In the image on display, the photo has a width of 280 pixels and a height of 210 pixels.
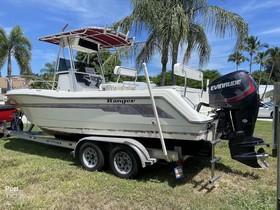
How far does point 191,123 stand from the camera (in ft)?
14.1

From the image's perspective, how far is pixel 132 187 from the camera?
14.3ft

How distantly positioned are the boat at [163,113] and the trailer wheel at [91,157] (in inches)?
11.2

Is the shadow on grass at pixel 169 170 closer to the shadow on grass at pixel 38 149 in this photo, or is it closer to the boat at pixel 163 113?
the shadow on grass at pixel 38 149

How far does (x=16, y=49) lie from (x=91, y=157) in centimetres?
2333

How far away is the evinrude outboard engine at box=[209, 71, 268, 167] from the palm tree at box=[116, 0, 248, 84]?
605 centimetres

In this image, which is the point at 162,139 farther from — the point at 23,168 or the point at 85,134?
the point at 23,168

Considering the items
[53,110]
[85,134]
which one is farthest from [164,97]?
[53,110]

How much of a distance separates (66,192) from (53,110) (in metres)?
2.12

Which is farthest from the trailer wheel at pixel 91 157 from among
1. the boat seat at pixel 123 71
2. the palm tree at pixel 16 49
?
the palm tree at pixel 16 49

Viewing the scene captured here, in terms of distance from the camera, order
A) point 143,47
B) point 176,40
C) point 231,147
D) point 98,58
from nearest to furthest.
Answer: point 231,147 → point 98,58 → point 176,40 → point 143,47

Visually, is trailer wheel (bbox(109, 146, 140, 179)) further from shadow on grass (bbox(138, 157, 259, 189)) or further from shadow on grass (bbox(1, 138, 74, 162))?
shadow on grass (bbox(1, 138, 74, 162))

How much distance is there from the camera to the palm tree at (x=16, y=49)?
82.0ft

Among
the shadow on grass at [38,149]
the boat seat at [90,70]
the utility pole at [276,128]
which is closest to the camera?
the utility pole at [276,128]

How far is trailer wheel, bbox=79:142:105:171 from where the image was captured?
5.07 m
